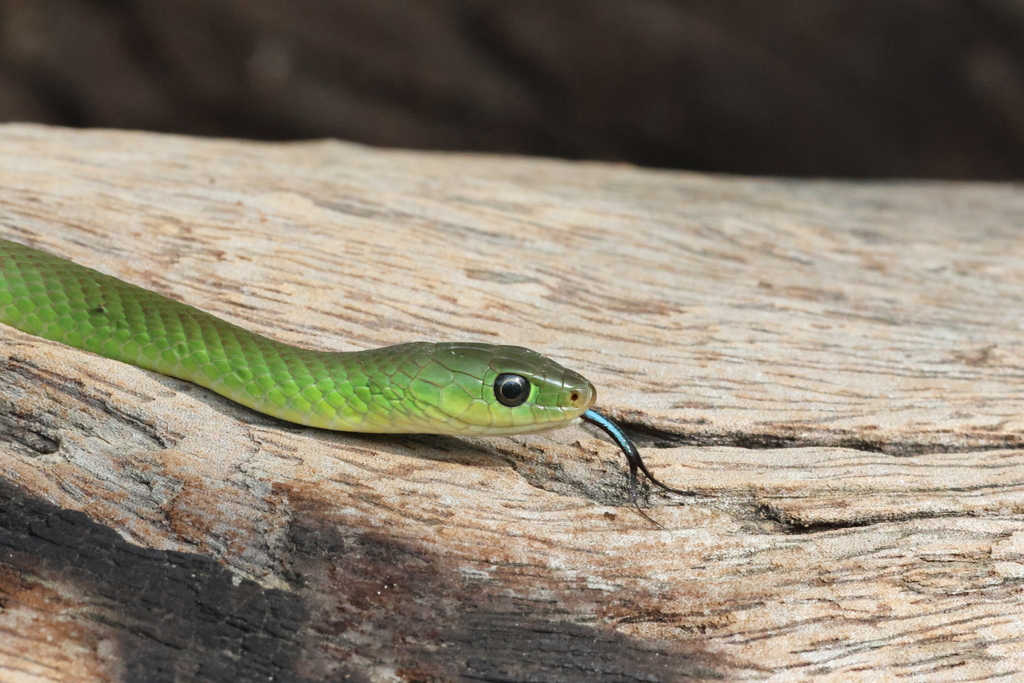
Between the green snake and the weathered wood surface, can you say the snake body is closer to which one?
the green snake

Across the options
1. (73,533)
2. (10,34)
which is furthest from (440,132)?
(73,533)

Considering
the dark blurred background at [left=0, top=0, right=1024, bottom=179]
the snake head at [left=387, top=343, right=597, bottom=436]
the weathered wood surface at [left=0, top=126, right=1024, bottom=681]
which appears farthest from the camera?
the dark blurred background at [left=0, top=0, right=1024, bottom=179]

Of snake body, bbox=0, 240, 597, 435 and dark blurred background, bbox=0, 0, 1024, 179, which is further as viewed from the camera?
dark blurred background, bbox=0, 0, 1024, 179

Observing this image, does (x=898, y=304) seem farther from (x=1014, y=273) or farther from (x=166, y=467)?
(x=166, y=467)

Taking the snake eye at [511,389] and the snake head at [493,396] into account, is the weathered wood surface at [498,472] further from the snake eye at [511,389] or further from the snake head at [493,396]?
the snake eye at [511,389]

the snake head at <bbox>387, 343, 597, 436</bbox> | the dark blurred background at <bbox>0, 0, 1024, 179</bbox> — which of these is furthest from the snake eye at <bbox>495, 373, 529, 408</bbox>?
the dark blurred background at <bbox>0, 0, 1024, 179</bbox>

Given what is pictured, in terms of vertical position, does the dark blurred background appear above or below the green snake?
above
